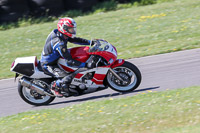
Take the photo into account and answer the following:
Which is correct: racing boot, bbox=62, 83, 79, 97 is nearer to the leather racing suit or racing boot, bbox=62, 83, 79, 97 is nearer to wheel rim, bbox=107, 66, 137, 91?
the leather racing suit

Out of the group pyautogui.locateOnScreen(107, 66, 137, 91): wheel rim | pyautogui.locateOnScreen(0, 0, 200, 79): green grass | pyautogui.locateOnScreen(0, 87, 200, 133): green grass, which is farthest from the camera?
pyautogui.locateOnScreen(0, 0, 200, 79): green grass

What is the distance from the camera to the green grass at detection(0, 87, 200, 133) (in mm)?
5758

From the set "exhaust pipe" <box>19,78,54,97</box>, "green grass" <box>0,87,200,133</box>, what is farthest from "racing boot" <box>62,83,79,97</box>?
"green grass" <box>0,87,200,133</box>

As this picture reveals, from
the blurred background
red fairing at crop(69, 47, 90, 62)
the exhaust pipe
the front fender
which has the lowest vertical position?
the exhaust pipe

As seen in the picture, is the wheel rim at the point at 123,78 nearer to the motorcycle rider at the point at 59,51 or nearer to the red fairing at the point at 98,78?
the red fairing at the point at 98,78

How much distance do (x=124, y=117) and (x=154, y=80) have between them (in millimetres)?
2798

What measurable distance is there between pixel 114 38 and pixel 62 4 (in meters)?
5.60

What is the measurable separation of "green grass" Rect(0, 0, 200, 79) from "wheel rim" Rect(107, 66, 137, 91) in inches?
130

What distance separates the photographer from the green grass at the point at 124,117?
5758 mm

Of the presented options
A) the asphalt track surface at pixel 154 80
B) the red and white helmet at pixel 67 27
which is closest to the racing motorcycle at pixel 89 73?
the asphalt track surface at pixel 154 80

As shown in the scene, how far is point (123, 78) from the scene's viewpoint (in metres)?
7.79

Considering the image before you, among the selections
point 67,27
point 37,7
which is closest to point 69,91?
point 67,27

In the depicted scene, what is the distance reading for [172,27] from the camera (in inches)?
546

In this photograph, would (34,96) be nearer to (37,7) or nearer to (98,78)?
(98,78)
